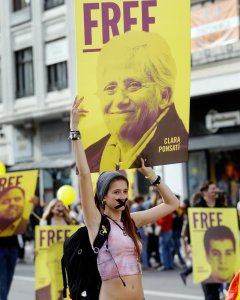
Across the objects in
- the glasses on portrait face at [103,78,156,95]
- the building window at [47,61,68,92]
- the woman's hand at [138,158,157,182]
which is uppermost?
the building window at [47,61,68,92]

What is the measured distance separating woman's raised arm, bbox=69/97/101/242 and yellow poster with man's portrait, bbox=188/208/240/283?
5.38m

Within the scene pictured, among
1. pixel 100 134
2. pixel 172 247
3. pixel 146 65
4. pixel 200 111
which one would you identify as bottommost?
pixel 172 247

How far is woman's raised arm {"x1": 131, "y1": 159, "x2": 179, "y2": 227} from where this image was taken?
16.3ft

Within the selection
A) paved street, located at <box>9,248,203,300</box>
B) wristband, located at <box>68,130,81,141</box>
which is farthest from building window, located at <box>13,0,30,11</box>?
wristband, located at <box>68,130,81,141</box>

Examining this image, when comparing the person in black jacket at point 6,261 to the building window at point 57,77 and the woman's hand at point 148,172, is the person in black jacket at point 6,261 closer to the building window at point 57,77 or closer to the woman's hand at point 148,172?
the woman's hand at point 148,172

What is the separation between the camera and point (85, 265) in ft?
15.6

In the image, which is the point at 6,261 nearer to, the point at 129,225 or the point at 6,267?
the point at 6,267

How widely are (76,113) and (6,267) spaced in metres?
5.21

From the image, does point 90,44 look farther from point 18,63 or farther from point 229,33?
point 18,63

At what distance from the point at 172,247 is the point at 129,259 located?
13472mm

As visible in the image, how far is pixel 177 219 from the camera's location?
1816cm

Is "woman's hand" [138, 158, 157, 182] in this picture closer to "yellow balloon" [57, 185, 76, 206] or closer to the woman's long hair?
the woman's long hair

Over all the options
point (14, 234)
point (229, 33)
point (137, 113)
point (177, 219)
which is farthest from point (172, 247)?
point (137, 113)

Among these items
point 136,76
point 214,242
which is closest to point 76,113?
point 136,76
